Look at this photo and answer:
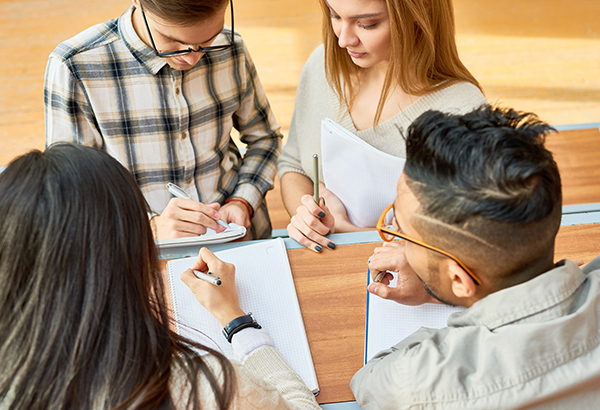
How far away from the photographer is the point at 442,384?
0.75 m

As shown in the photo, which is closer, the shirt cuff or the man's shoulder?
the shirt cuff

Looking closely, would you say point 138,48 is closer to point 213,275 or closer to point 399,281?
point 213,275

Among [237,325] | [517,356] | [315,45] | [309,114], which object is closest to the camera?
[517,356]

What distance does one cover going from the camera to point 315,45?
10.3ft

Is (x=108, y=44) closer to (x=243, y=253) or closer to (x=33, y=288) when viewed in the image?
(x=243, y=253)

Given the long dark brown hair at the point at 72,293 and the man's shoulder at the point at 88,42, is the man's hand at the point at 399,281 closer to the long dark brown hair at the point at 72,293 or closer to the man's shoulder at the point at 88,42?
the long dark brown hair at the point at 72,293

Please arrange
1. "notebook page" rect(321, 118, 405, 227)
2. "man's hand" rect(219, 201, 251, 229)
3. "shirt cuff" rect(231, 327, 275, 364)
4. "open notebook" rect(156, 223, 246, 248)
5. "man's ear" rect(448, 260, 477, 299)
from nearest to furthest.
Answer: "man's ear" rect(448, 260, 477, 299), "shirt cuff" rect(231, 327, 275, 364), "open notebook" rect(156, 223, 246, 248), "notebook page" rect(321, 118, 405, 227), "man's hand" rect(219, 201, 251, 229)

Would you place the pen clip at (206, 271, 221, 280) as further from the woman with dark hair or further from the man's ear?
the man's ear

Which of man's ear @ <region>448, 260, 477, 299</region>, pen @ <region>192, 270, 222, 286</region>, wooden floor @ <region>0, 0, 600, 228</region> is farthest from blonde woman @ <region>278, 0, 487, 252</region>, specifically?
wooden floor @ <region>0, 0, 600, 228</region>

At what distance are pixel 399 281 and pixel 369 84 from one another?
0.64 metres

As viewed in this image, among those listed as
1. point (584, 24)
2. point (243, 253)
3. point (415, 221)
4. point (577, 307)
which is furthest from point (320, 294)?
point (584, 24)

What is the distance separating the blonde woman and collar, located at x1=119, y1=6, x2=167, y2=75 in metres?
0.43

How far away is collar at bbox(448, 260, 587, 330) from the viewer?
0.75 metres

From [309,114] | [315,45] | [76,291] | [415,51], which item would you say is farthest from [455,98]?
[315,45]
